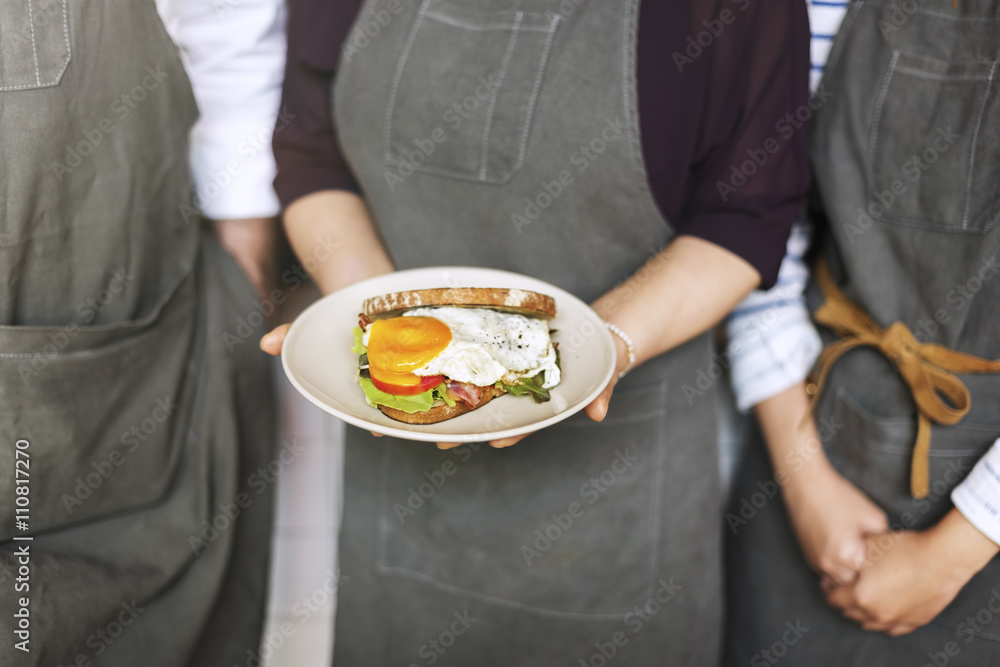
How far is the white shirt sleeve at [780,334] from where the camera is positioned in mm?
1379

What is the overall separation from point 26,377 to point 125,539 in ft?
1.01

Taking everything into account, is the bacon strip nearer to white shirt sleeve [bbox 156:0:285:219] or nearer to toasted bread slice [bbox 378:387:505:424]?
toasted bread slice [bbox 378:387:505:424]

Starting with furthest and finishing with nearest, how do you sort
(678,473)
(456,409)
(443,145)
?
(678,473) < (443,145) < (456,409)

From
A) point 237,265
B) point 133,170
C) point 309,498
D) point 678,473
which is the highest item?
point 133,170

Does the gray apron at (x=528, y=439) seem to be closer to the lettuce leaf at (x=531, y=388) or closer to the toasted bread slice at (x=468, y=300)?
the toasted bread slice at (x=468, y=300)

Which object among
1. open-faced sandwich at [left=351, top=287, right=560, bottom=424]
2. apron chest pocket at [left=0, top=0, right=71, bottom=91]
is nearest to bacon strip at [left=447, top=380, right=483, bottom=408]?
open-faced sandwich at [left=351, top=287, right=560, bottom=424]

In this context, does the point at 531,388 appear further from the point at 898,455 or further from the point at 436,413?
the point at 898,455

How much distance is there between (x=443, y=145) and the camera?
4.04ft

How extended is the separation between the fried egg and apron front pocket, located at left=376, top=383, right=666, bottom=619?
13.9 inches

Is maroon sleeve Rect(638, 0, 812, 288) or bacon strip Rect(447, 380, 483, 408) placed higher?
maroon sleeve Rect(638, 0, 812, 288)

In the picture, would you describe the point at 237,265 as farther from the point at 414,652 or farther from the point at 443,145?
the point at 414,652

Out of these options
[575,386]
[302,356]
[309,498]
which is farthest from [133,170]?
[309,498]

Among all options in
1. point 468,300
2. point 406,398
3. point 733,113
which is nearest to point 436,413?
point 406,398

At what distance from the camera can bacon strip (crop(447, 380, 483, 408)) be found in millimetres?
935
